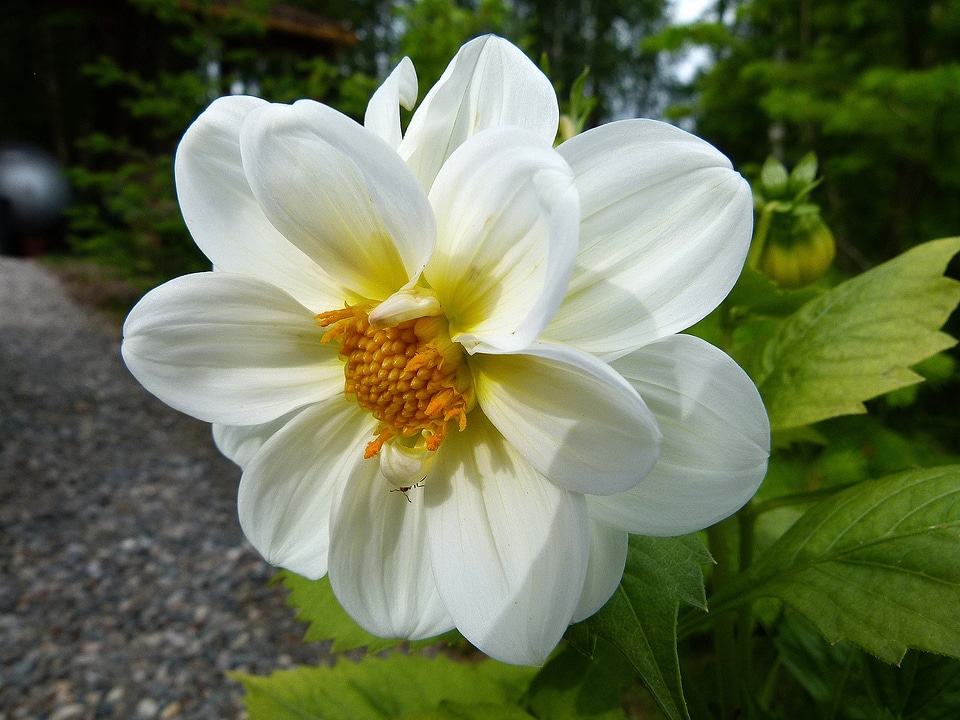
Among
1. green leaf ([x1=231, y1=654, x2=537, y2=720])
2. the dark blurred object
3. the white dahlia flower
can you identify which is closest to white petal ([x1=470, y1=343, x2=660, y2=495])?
the white dahlia flower

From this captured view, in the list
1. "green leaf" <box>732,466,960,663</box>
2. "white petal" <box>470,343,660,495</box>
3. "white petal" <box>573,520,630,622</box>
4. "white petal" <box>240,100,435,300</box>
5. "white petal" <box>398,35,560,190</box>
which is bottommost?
"green leaf" <box>732,466,960,663</box>

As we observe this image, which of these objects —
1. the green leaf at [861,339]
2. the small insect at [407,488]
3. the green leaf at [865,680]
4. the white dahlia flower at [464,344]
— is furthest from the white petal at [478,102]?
the green leaf at [865,680]

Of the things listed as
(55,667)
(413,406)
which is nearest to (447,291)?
(413,406)

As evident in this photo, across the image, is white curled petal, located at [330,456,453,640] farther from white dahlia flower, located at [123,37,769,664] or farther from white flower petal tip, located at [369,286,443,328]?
white flower petal tip, located at [369,286,443,328]

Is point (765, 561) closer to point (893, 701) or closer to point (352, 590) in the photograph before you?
point (893, 701)

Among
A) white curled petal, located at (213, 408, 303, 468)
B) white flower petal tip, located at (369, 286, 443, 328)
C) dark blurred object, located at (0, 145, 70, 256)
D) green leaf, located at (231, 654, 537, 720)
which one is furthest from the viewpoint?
dark blurred object, located at (0, 145, 70, 256)

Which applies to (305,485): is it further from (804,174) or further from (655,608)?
(804,174)

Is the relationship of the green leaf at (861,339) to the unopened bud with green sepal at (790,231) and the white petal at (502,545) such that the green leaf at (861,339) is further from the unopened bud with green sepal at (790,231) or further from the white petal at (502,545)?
the white petal at (502,545)
